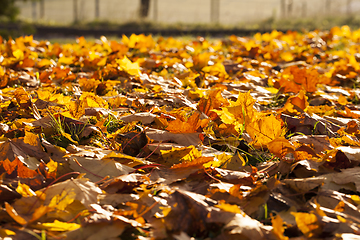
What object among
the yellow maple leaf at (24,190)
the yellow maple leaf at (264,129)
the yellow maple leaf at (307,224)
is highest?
the yellow maple leaf at (264,129)

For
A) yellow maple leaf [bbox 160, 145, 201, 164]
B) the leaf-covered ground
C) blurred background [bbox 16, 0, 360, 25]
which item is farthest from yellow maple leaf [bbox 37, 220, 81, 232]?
blurred background [bbox 16, 0, 360, 25]

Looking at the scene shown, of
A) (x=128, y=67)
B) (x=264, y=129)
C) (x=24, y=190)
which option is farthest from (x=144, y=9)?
(x=24, y=190)

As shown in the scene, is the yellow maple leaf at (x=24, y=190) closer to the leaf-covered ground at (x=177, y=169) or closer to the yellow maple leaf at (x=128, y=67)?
the leaf-covered ground at (x=177, y=169)

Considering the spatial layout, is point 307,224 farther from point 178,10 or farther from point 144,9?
point 178,10

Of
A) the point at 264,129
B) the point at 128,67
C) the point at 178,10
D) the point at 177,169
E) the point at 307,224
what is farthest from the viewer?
the point at 178,10

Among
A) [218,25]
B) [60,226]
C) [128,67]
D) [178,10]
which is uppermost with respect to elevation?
[178,10]

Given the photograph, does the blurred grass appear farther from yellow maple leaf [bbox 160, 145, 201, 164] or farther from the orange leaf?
yellow maple leaf [bbox 160, 145, 201, 164]

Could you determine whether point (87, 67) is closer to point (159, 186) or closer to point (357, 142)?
point (159, 186)

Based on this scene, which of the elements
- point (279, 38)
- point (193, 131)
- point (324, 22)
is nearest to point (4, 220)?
point (193, 131)

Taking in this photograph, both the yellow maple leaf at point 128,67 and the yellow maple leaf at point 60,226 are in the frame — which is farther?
the yellow maple leaf at point 128,67

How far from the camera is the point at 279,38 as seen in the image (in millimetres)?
5551

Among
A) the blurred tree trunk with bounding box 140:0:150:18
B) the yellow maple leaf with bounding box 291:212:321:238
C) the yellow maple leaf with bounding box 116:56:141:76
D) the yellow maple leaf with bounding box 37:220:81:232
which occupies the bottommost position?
the yellow maple leaf with bounding box 37:220:81:232

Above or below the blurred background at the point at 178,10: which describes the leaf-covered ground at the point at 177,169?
below

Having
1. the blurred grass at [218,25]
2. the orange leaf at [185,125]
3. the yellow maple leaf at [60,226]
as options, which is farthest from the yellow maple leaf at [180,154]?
the blurred grass at [218,25]
